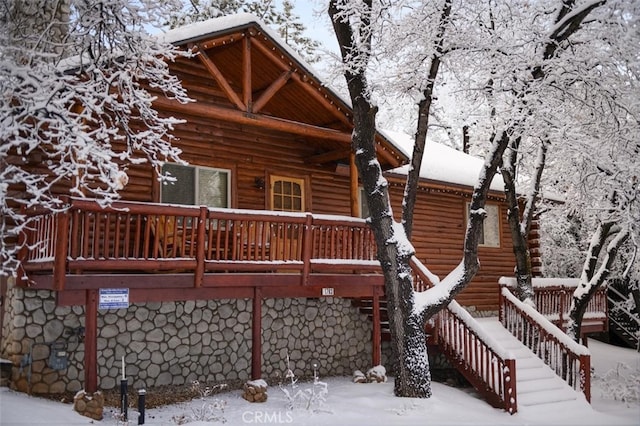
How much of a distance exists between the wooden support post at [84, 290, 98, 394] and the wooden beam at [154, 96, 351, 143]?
3.43 metres

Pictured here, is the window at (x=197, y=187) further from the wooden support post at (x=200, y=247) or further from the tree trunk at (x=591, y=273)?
the tree trunk at (x=591, y=273)

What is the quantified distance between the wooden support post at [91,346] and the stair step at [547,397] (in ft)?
25.3

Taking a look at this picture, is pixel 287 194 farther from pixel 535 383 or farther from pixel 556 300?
pixel 556 300

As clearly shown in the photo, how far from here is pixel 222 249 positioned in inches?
411

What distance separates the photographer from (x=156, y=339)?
1071 centimetres

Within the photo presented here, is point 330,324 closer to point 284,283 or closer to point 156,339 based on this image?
point 284,283

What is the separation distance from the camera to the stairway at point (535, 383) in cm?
1169

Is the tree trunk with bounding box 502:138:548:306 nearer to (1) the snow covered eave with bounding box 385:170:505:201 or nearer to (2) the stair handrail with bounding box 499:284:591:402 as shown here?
(2) the stair handrail with bounding box 499:284:591:402

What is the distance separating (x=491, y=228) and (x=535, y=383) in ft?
27.8

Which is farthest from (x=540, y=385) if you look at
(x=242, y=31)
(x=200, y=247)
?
(x=242, y=31)

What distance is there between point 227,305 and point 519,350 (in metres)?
6.74

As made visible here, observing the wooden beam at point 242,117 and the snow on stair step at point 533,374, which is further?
the snow on stair step at point 533,374

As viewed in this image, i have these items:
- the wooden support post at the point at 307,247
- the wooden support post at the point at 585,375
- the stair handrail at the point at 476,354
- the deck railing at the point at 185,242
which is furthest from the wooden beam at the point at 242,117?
the wooden support post at the point at 585,375

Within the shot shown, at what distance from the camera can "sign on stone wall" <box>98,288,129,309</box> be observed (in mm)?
8930
